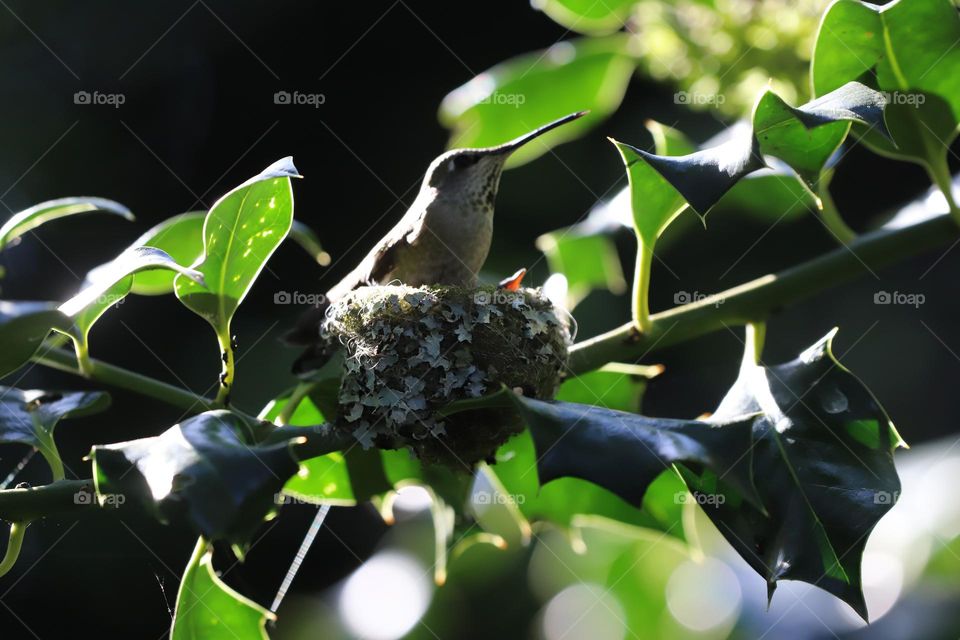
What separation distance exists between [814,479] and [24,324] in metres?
1.15

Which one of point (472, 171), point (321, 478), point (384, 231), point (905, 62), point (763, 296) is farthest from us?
point (384, 231)

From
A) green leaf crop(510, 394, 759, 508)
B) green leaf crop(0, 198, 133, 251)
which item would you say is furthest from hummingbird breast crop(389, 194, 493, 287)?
green leaf crop(510, 394, 759, 508)

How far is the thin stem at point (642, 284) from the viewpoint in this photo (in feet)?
5.32

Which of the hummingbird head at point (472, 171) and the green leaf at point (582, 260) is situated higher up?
→ the hummingbird head at point (472, 171)

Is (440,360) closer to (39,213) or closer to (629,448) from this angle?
(629,448)

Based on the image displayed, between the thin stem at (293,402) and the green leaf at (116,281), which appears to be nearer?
the green leaf at (116,281)

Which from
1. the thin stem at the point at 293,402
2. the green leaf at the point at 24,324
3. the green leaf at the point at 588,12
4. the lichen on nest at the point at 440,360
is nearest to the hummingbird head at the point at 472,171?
the green leaf at the point at 588,12

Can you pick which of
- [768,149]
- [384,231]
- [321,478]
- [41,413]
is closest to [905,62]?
[768,149]

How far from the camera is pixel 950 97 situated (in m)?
1.64

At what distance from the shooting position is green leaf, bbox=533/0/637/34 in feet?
8.55

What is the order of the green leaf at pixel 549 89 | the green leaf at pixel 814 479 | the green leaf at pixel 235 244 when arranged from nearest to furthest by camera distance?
1. the green leaf at pixel 814 479
2. the green leaf at pixel 235 244
3. the green leaf at pixel 549 89

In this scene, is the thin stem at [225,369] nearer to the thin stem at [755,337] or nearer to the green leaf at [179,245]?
the green leaf at [179,245]

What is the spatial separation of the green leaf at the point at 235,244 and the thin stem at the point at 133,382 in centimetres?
15

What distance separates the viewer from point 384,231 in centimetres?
479
